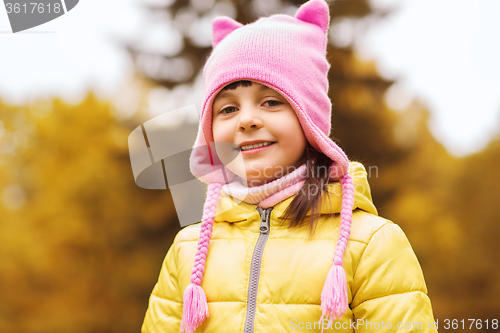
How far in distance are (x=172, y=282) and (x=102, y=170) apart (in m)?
2.78

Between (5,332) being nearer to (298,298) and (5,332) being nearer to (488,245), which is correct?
(298,298)

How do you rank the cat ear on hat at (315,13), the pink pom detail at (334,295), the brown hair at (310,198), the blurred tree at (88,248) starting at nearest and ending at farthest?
1. the pink pom detail at (334,295)
2. the brown hair at (310,198)
3. the cat ear on hat at (315,13)
4. the blurred tree at (88,248)

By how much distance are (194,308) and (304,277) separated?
0.38 metres

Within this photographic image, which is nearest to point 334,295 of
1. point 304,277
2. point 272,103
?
point 304,277

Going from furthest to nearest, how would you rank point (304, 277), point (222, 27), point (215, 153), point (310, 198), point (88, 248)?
point (88, 248) < point (222, 27) < point (215, 153) < point (310, 198) < point (304, 277)

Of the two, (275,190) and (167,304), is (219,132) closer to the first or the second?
(275,190)

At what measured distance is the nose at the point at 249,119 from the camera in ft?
4.71

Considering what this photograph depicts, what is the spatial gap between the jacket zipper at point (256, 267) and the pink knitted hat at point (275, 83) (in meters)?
0.15

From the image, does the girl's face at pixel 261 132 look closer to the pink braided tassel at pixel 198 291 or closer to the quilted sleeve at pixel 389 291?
the pink braided tassel at pixel 198 291

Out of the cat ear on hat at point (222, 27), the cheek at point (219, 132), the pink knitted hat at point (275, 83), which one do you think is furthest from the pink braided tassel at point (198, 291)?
the cat ear on hat at point (222, 27)

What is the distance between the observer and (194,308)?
1.33m

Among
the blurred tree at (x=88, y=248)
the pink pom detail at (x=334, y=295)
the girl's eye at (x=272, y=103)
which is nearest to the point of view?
the pink pom detail at (x=334, y=295)

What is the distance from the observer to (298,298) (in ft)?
4.20

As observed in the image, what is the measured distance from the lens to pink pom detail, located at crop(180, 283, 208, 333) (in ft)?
4.34
